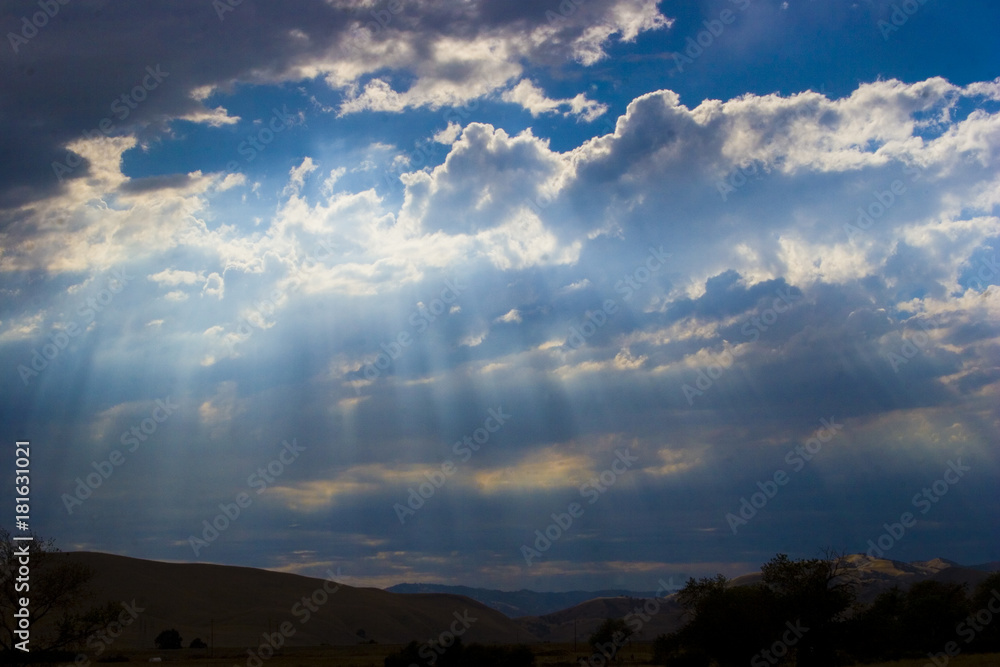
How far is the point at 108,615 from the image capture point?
49.7 m

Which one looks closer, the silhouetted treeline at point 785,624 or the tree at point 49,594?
the tree at point 49,594

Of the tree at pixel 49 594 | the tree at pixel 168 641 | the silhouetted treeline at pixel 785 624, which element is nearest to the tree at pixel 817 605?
the silhouetted treeline at pixel 785 624

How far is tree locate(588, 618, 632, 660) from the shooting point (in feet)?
325

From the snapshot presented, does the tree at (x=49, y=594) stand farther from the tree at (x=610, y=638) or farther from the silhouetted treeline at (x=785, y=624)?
the tree at (x=610, y=638)

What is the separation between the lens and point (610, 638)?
10144cm

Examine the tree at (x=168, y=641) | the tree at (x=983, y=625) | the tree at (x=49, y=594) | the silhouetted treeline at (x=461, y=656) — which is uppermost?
the tree at (x=49, y=594)

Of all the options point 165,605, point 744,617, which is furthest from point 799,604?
point 165,605

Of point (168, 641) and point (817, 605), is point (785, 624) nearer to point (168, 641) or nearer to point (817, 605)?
point (817, 605)

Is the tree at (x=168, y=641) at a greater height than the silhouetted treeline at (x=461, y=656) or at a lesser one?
lesser

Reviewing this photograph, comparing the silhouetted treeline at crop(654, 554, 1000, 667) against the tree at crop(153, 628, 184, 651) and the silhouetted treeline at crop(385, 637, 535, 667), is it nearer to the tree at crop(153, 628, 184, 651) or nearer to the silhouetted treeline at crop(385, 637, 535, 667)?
the silhouetted treeline at crop(385, 637, 535, 667)

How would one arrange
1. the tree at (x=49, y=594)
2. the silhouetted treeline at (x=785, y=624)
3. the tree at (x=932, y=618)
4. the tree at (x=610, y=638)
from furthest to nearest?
1. the tree at (x=610, y=638)
2. the tree at (x=932, y=618)
3. the silhouetted treeline at (x=785, y=624)
4. the tree at (x=49, y=594)

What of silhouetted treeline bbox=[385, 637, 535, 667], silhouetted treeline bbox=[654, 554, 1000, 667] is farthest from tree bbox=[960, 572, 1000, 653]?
silhouetted treeline bbox=[385, 637, 535, 667]

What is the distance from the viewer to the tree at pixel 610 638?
99188 mm

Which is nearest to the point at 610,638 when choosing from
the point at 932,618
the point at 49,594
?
the point at 932,618
